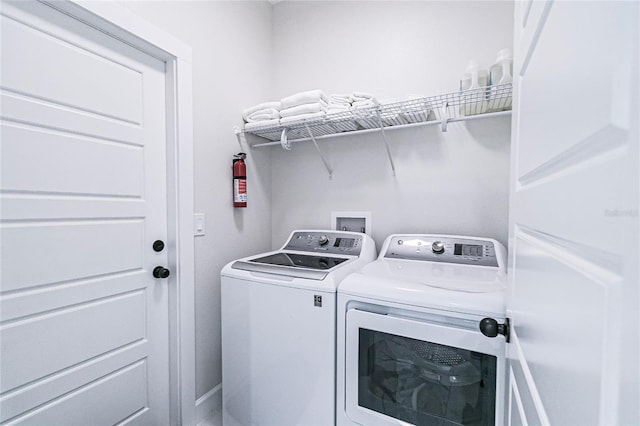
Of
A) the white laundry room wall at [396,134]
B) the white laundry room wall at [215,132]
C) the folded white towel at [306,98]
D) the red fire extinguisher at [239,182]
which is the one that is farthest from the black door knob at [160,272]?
the folded white towel at [306,98]

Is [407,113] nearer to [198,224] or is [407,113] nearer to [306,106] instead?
[306,106]

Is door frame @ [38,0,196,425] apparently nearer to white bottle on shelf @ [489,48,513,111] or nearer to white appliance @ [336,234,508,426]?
white appliance @ [336,234,508,426]

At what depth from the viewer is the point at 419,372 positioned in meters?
1.11

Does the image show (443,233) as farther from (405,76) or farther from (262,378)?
(262,378)

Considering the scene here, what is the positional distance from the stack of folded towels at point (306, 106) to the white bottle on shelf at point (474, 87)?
30.5 inches

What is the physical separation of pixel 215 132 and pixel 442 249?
156 centimetres

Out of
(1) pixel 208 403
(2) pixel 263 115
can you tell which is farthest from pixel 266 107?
(1) pixel 208 403

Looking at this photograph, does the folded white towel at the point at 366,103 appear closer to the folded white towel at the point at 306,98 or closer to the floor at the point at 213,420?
the folded white towel at the point at 306,98

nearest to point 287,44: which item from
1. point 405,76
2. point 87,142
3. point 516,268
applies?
point 405,76

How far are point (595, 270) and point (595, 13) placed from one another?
0.30m

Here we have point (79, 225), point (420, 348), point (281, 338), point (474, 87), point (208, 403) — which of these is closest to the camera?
point (420, 348)

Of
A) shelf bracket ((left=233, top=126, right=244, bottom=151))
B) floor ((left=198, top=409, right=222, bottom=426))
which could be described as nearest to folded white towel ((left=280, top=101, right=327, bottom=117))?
shelf bracket ((left=233, top=126, right=244, bottom=151))

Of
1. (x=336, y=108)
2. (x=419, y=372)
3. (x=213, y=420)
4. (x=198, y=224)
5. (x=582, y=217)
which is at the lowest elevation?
(x=213, y=420)

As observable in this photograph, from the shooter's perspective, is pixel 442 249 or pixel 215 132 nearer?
pixel 442 249
